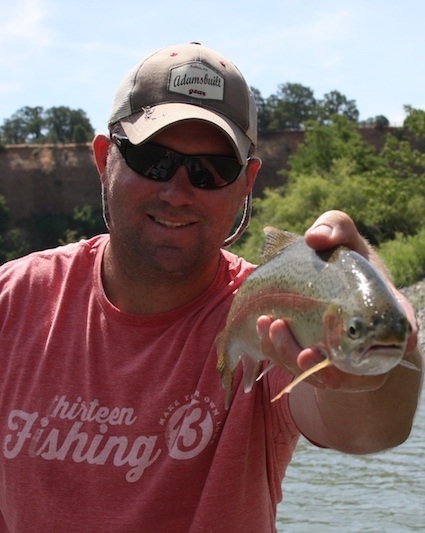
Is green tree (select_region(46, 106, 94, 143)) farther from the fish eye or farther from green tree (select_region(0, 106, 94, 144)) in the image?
the fish eye

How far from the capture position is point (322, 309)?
2.28m

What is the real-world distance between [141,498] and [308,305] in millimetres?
1157

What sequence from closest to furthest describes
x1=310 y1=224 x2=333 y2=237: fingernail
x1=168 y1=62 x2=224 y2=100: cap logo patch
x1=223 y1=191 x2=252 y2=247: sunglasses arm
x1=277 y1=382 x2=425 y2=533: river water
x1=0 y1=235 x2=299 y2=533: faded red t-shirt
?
x1=310 y1=224 x2=333 y2=237: fingernail → x1=0 y1=235 x2=299 y2=533: faded red t-shirt → x1=168 y1=62 x2=224 y2=100: cap logo patch → x1=223 y1=191 x2=252 y2=247: sunglasses arm → x1=277 y1=382 x2=425 y2=533: river water

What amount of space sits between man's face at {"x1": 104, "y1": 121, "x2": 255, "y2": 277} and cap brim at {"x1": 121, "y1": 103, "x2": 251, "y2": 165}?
53mm

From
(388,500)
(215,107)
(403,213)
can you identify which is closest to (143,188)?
(215,107)

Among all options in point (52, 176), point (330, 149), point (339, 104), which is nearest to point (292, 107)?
point (339, 104)

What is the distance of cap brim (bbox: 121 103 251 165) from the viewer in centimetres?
341

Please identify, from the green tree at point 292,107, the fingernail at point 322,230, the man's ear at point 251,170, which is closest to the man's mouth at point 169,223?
the man's ear at point 251,170

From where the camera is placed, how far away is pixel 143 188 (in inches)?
135

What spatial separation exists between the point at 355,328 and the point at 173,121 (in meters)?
1.56

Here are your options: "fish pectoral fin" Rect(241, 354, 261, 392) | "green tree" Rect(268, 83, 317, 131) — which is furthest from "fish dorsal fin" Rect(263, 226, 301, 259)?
"green tree" Rect(268, 83, 317, 131)

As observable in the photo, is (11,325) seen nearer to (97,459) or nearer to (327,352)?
(97,459)

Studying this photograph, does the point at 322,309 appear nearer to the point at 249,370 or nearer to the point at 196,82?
the point at 249,370

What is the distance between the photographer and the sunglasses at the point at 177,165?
3416 mm
